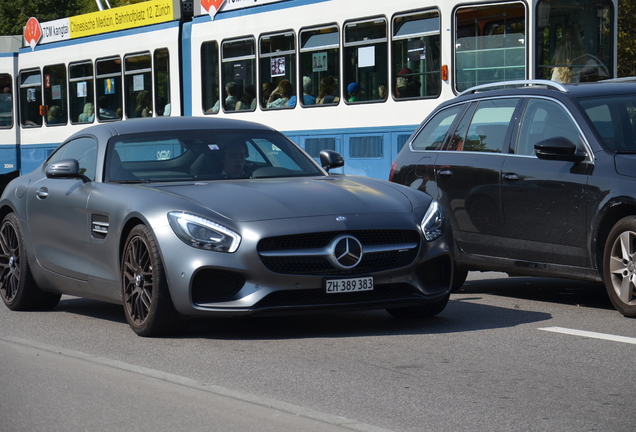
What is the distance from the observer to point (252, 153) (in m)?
8.54

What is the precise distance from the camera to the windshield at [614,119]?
27.7ft

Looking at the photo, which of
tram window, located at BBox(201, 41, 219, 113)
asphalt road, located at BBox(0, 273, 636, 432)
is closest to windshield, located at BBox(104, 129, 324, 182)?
asphalt road, located at BBox(0, 273, 636, 432)

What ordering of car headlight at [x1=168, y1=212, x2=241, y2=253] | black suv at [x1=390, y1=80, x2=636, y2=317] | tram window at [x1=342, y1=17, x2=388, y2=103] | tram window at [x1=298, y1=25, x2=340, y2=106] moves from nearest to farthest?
car headlight at [x1=168, y1=212, x2=241, y2=253], black suv at [x1=390, y1=80, x2=636, y2=317], tram window at [x1=342, y1=17, x2=388, y2=103], tram window at [x1=298, y1=25, x2=340, y2=106]

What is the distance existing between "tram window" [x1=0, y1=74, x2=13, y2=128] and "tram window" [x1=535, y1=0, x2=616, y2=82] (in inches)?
A: 622

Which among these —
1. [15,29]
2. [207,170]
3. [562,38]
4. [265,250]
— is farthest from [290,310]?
[15,29]

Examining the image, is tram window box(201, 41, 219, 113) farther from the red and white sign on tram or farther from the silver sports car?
the silver sports car

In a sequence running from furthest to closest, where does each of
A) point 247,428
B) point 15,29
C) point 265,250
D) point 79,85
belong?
1. point 15,29
2. point 79,85
3. point 265,250
4. point 247,428

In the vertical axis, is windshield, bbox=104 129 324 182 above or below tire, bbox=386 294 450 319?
above

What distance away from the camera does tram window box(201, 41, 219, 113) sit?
20.3 meters

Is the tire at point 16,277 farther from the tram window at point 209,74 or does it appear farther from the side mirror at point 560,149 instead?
the tram window at point 209,74

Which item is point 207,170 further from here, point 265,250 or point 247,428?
point 247,428

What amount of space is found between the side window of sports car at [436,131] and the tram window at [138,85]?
1243cm

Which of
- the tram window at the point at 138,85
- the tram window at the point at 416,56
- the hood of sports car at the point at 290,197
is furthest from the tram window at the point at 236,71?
the hood of sports car at the point at 290,197

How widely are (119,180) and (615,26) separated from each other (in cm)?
909
